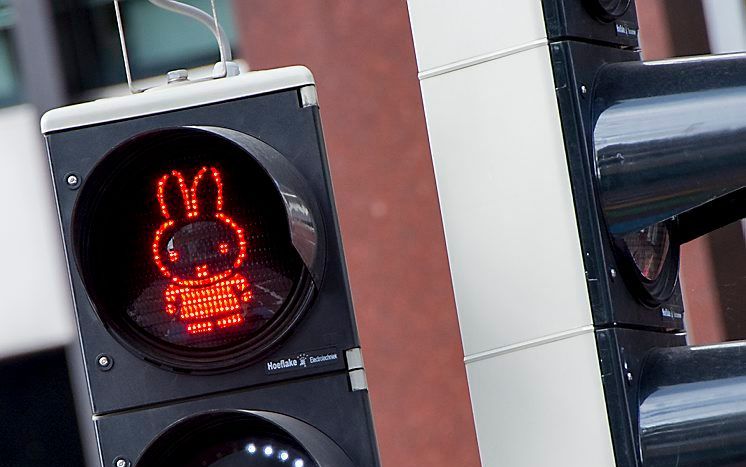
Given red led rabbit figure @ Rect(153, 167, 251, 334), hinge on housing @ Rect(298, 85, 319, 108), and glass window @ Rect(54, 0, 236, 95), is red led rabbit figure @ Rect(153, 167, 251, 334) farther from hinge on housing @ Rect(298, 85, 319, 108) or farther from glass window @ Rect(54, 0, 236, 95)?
glass window @ Rect(54, 0, 236, 95)

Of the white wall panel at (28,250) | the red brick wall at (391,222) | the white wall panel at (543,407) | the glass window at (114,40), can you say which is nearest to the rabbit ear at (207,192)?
the white wall panel at (543,407)

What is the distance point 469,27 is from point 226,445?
1.17ft

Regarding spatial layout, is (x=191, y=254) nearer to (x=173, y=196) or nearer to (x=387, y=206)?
(x=173, y=196)

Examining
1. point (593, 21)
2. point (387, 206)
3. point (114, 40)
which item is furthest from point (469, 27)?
point (114, 40)

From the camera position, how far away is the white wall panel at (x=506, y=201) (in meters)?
0.86

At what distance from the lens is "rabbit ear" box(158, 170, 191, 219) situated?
0.85 m

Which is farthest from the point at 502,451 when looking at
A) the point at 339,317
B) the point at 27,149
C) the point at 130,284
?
the point at 27,149

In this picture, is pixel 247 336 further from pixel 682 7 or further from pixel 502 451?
pixel 682 7

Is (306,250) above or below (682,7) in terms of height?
below

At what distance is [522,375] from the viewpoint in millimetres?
889

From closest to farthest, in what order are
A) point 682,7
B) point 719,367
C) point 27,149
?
1. point 719,367
2. point 682,7
3. point 27,149

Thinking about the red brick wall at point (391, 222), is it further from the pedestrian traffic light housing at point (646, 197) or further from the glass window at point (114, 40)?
the pedestrian traffic light housing at point (646, 197)

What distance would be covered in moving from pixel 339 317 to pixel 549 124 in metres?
0.20

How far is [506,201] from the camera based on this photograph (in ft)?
2.90
